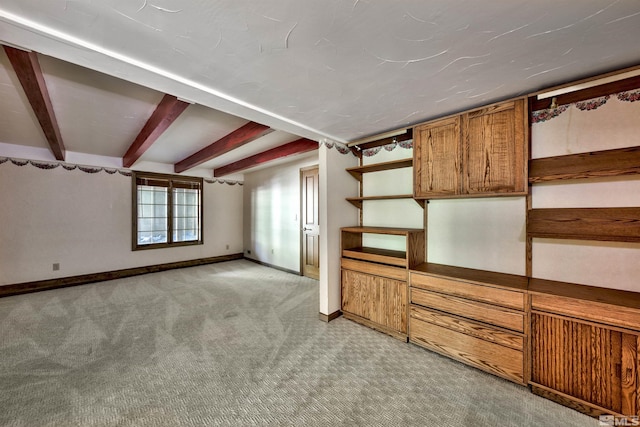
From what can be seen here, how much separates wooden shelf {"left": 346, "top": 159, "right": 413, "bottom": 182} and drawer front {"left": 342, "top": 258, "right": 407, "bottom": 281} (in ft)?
3.65

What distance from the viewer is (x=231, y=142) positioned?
11.1ft

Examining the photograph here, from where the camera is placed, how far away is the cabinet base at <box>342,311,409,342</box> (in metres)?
2.42

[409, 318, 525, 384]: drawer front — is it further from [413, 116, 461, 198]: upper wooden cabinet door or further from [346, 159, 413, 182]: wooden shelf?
[346, 159, 413, 182]: wooden shelf

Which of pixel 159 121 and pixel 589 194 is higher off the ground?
pixel 159 121

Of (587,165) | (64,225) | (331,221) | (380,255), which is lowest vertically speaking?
(380,255)

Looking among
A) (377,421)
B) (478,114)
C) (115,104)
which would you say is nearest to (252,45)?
(478,114)

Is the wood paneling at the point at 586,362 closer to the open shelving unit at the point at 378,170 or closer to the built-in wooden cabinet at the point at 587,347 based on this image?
the built-in wooden cabinet at the point at 587,347

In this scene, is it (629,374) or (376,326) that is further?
(376,326)

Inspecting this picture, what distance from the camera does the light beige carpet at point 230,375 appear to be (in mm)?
1540

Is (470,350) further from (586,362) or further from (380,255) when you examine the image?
(380,255)

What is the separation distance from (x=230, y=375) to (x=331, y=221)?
5.81 ft

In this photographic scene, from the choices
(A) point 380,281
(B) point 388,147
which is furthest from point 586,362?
(B) point 388,147

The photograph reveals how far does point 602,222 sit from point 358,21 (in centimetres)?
208

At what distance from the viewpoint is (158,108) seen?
2510mm
